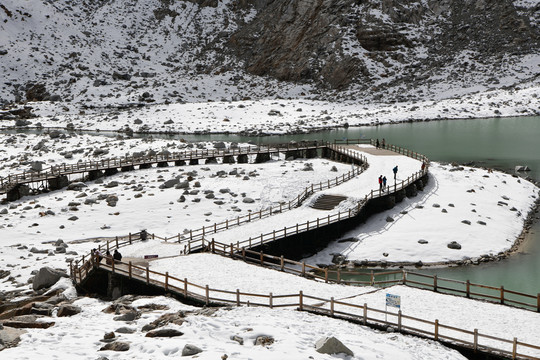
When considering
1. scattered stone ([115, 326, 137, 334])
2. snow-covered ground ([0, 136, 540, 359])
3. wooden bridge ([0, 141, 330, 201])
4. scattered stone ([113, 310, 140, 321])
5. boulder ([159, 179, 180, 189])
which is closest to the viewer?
snow-covered ground ([0, 136, 540, 359])

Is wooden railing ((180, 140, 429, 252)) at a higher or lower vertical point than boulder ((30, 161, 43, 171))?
lower

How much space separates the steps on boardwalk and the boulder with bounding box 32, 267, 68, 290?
21324 millimetres

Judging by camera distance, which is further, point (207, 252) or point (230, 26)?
point (230, 26)

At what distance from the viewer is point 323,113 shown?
114875mm

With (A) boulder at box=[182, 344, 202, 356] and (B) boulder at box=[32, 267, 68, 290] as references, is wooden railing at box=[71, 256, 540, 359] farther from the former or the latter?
(A) boulder at box=[182, 344, 202, 356]

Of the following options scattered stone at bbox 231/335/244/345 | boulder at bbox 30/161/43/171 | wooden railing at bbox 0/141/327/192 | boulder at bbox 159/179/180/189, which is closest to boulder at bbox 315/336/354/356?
scattered stone at bbox 231/335/244/345

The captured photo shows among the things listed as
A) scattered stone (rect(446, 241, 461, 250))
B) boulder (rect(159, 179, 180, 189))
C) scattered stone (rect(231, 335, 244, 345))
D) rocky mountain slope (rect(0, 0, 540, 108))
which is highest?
rocky mountain slope (rect(0, 0, 540, 108))

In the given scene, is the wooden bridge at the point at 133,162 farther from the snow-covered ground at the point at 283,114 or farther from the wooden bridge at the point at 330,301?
the snow-covered ground at the point at 283,114

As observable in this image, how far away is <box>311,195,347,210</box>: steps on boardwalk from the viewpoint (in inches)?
1698

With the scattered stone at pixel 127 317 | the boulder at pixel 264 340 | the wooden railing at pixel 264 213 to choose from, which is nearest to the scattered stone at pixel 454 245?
the wooden railing at pixel 264 213

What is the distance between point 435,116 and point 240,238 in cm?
8250

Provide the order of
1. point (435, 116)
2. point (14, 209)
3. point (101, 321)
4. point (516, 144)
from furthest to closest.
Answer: point (435, 116), point (516, 144), point (14, 209), point (101, 321)

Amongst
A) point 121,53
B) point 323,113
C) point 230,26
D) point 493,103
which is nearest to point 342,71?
point 323,113

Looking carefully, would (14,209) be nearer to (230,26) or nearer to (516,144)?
(516,144)
